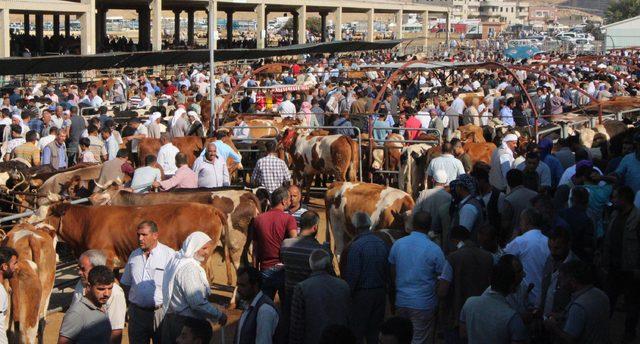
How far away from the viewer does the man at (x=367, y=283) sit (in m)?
8.99

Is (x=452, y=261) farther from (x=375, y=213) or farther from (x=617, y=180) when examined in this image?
(x=375, y=213)

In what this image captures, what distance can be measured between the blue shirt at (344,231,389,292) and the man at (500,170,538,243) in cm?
226

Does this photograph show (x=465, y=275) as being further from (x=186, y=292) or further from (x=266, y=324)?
(x=186, y=292)

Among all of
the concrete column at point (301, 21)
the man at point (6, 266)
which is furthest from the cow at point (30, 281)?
the concrete column at point (301, 21)

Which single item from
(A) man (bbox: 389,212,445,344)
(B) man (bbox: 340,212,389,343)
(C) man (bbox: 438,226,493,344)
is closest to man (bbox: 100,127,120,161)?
(B) man (bbox: 340,212,389,343)

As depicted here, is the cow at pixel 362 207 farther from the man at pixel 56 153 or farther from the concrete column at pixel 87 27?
the concrete column at pixel 87 27

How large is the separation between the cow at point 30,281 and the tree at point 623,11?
132552 mm

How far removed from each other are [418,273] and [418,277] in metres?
0.03

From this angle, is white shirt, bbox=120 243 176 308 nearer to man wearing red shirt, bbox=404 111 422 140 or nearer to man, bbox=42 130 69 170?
man, bbox=42 130 69 170

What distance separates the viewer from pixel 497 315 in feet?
23.8

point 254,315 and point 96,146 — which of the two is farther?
point 96,146

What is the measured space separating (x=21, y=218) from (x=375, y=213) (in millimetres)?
4315

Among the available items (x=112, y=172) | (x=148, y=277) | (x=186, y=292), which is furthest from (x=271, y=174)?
(x=186, y=292)

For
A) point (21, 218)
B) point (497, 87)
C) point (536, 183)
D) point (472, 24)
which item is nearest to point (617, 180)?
point (536, 183)
